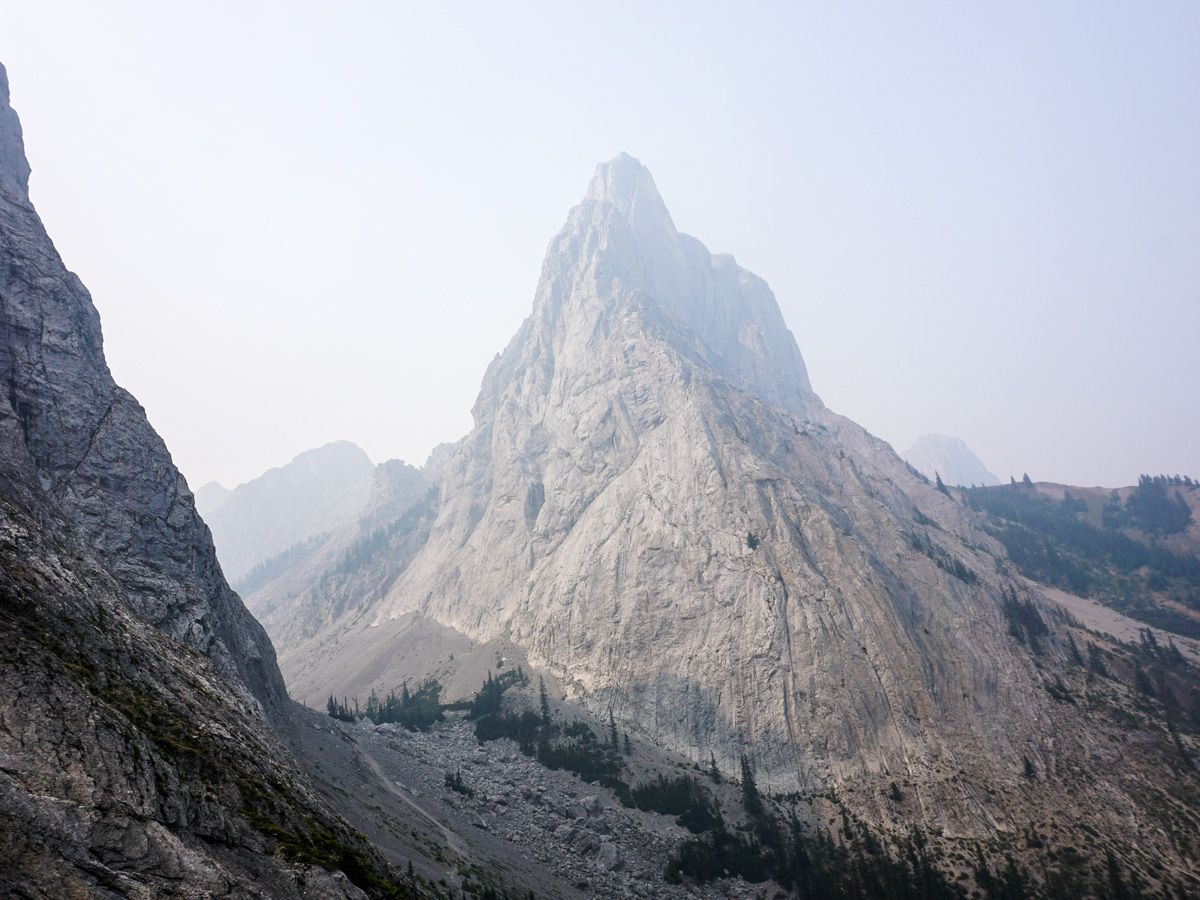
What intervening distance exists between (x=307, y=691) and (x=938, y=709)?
131 metres

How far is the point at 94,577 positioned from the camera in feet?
96.9

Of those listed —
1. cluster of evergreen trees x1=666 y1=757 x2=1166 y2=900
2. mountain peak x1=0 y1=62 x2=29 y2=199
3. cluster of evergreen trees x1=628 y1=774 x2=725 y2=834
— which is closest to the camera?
mountain peak x1=0 y1=62 x2=29 y2=199

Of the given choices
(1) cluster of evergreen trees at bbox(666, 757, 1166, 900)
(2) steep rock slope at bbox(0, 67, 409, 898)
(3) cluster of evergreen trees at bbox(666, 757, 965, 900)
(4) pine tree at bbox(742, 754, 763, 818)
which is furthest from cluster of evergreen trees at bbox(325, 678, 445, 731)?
(2) steep rock slope at bbox(0, 67, 409, 898)

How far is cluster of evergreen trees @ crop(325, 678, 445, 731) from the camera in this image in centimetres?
11169

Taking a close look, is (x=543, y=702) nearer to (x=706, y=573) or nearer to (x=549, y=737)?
(x=549, y=737)

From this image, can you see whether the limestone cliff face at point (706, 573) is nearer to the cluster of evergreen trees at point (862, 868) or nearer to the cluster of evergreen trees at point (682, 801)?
the cluster of evergreen trees at point (682, 801)

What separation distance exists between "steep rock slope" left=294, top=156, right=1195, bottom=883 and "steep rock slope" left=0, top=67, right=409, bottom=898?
250 feet

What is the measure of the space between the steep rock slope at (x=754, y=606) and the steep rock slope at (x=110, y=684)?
76.2m

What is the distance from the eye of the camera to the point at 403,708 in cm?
11956

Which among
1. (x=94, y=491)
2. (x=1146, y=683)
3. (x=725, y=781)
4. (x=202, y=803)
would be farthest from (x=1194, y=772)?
(x=94, y=491)

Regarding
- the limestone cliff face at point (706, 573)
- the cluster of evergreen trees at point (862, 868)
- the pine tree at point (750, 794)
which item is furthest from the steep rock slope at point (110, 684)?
the limestone cliff face at point (706, 573)

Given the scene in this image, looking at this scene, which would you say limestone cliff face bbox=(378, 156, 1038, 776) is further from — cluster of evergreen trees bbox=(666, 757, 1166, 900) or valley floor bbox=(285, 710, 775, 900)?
valley floor bbox=(285, 710, 775, 900)

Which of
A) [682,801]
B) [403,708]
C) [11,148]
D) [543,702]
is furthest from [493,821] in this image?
[11,148]

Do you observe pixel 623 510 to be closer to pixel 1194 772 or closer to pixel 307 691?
pixel 307 691
